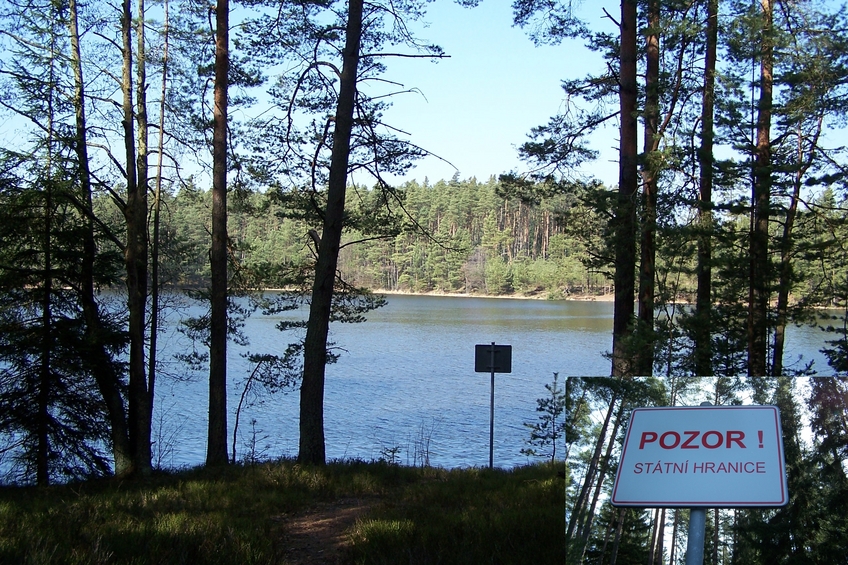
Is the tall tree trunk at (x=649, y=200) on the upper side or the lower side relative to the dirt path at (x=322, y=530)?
upper

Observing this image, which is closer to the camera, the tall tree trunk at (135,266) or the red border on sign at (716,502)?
the red border on sign at (716,502)

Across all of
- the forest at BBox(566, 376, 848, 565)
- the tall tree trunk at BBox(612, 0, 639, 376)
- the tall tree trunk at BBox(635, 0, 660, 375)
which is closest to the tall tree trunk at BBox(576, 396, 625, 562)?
the forest at BBox(566, 376, 848, 565)

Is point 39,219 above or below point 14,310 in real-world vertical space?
above

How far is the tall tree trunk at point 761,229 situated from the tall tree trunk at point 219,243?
316 inches

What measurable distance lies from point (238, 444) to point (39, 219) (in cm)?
764

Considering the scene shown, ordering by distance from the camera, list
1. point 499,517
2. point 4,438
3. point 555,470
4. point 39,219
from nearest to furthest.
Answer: point 499,517 < point 555,470 < point 39,219 < point 4,438

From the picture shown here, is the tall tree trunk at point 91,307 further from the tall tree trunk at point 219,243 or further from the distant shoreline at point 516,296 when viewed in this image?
the distant shoreline at point 516,296

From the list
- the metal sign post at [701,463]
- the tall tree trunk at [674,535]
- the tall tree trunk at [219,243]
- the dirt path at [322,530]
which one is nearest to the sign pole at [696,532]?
the metal sign post at [701,463]

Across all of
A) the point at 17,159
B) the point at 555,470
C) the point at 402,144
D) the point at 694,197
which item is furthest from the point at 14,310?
the point at 694,197

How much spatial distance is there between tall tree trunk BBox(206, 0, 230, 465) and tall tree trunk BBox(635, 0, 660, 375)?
6501mm

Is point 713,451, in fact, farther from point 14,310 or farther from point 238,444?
point 238,444

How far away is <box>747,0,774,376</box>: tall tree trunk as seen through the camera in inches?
431

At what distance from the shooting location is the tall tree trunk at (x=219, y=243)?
467 inches

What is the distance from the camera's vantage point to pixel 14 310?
37.4ft
